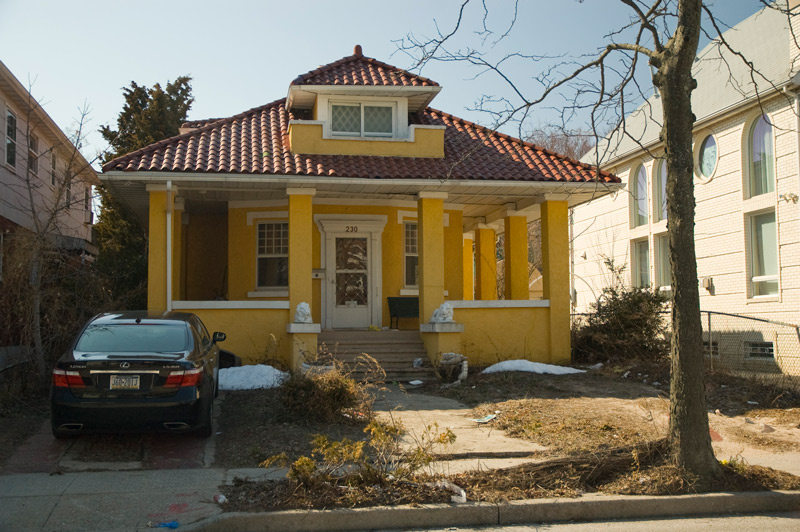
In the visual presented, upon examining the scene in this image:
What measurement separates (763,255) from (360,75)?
10264 millimetres

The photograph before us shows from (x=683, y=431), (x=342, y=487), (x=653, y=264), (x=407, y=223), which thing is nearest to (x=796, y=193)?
(x=653, y=264)

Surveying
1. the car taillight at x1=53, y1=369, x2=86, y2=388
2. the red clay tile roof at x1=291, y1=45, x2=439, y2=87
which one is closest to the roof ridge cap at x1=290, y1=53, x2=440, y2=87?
the red clay tile roof at x1=291, y1=45, x2=439, y2=87

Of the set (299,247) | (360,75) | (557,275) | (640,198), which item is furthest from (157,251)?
(640,198)

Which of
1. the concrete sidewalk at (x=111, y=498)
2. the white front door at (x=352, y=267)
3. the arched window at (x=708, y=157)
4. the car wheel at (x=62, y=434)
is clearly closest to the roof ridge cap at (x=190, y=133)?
the white front door at (x=352, y=267)

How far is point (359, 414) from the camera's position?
9.63 metres

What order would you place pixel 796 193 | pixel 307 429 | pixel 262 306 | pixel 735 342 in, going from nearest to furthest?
pixel 307 429 → pixel 262 306 → pixel 796 193 → pixel 735 342

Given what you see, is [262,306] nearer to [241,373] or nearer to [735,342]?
[241,373]

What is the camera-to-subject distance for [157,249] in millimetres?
14078

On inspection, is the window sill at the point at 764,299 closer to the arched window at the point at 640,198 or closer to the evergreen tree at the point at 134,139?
the arched window at the point at 640,198

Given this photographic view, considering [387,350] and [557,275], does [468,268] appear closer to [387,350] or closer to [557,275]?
[557,275]

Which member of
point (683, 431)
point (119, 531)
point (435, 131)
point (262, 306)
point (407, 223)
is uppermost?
point (435, 131)

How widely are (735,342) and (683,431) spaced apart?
11.7m

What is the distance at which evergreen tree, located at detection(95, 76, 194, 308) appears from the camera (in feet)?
62.2

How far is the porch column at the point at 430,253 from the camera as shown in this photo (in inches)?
591
